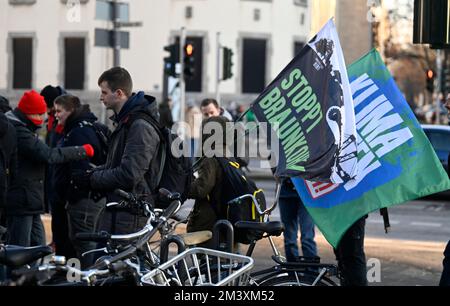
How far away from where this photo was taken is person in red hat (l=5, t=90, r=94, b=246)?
8578 mm

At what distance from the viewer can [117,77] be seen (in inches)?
274

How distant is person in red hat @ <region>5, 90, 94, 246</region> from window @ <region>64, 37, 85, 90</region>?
34.3m

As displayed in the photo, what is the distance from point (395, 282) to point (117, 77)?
4197 mm

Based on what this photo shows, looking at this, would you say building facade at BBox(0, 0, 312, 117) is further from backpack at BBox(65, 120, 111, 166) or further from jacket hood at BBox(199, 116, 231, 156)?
jacket hood at BBox(199, 116, 231, 156)

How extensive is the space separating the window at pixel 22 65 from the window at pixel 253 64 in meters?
9.12

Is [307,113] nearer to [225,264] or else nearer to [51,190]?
[225,264]

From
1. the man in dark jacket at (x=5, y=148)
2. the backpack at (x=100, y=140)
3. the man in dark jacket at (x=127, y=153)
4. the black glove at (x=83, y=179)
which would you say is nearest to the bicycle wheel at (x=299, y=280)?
the man in dark jacket at (x=127, y=153)

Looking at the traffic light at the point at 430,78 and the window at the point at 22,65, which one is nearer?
the traffic light at the point at 430,78

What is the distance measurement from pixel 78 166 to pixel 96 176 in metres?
2.18

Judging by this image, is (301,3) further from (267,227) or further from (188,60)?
(267,227)

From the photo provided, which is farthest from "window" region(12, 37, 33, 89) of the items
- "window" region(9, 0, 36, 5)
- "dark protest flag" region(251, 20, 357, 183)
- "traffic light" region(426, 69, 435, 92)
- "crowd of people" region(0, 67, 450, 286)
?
"dark protest flag" region(251, 20, 357, 183)

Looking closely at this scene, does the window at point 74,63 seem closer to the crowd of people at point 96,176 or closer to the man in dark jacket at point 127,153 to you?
the crowd of people at point 96,176

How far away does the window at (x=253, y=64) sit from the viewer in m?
43.2
